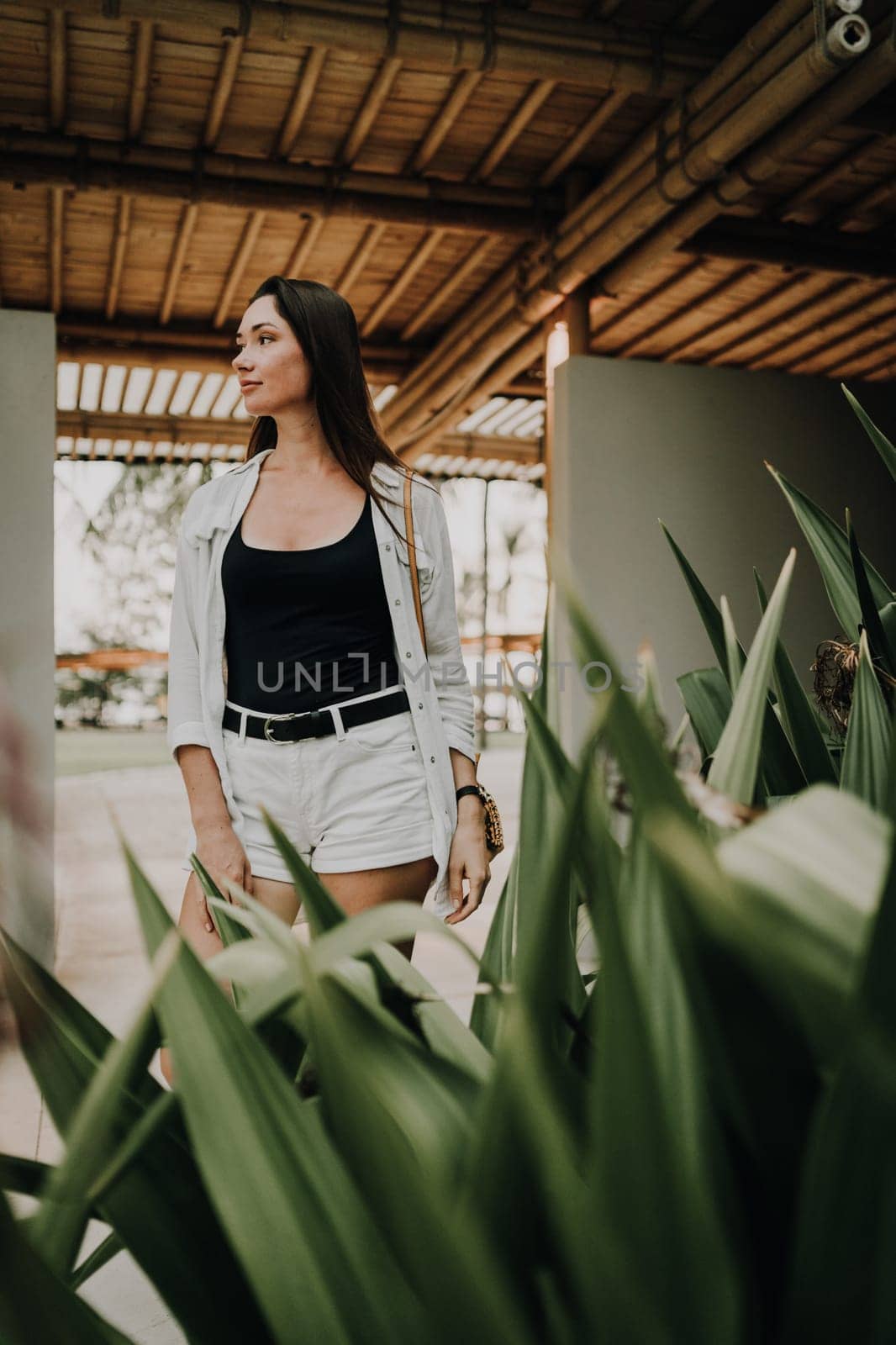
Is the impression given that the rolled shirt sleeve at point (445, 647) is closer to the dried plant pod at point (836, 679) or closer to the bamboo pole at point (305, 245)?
the dried plant pod at point (836, 679)

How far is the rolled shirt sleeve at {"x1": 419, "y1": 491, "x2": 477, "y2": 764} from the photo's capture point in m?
1.45

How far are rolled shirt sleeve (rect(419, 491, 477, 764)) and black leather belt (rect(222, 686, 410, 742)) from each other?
8 centimetres

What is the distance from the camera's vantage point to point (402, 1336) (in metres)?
0.29

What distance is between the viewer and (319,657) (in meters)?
1.38

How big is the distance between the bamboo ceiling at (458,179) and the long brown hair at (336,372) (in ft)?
5.88

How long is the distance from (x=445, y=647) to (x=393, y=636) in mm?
89

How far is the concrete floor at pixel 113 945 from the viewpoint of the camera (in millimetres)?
676

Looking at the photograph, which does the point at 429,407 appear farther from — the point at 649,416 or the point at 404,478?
the point at 404,478

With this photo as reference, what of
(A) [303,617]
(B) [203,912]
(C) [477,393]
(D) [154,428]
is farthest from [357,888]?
(D) [154,428]

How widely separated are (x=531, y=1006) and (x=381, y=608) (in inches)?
45.7

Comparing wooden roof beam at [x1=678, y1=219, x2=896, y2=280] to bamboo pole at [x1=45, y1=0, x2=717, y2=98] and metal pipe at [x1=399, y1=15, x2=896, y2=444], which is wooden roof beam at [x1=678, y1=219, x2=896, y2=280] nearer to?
metal pipe at [x1=399, y1=15, x2=896, y2=444]

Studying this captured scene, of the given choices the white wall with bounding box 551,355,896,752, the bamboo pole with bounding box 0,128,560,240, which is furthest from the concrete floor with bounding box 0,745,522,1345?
the bamboo pole with bounding box 0,128,560,240

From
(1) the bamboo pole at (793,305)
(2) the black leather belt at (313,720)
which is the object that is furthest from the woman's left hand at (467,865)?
(1) the bamboo pole at (793,305)

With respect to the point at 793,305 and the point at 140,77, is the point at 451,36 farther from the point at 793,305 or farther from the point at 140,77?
the point at 793,305
